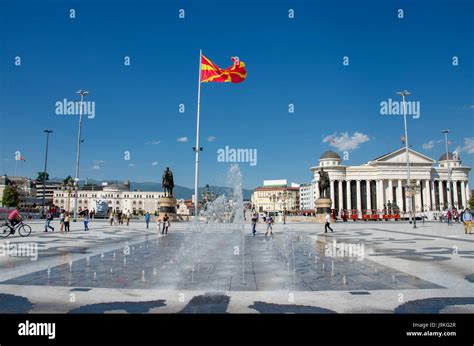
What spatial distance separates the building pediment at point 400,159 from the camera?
393 ft

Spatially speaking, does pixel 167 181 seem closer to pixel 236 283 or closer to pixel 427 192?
pixel 236 283

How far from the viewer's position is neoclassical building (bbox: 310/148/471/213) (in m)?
120

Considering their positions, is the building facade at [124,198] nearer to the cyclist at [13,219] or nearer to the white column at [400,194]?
the white column at [400,194]

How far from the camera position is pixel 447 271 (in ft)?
34.6

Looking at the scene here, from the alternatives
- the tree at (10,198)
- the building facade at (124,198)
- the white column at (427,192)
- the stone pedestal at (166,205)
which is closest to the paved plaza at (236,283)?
the stone pedestal at (166,205)

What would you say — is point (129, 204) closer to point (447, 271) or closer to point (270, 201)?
point (270, 201)

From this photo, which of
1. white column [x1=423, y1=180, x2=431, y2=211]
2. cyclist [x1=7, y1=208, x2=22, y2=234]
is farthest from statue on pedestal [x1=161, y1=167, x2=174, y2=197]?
white column [x1=423, y1=180, x2=431, y2=211]

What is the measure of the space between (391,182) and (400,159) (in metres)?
8.44

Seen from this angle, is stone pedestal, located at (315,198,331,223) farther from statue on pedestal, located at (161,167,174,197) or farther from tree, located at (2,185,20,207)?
tree, located at (2,185,20,207)

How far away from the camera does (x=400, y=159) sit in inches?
4776

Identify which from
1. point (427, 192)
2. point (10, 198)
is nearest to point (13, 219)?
point (10, 198)

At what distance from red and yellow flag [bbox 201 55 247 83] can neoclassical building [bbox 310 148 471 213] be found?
88.5m
